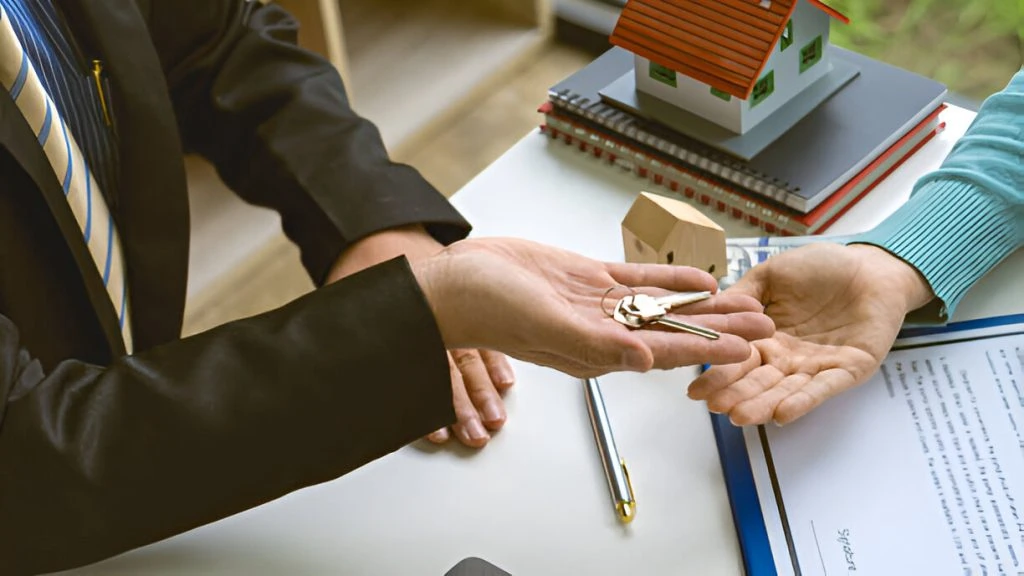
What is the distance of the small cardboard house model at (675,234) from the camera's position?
95 centimetres

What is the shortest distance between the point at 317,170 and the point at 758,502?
57cm

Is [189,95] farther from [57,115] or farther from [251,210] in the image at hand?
[251,210]

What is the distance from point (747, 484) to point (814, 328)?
0.55 feet

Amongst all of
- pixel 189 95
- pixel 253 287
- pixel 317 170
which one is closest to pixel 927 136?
pixel 317 170

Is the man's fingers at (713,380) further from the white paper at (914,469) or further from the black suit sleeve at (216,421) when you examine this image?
the black suit sleeve at (216,421)

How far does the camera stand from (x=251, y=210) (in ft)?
7.06

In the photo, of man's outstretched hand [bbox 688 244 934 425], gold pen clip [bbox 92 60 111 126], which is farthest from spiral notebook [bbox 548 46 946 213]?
gold pen clip [bbox 92 60 111 126]

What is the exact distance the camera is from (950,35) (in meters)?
1.91

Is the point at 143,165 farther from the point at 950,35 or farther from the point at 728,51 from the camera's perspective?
the point at 950,35

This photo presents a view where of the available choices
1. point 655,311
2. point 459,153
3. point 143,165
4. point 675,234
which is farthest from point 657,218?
point 459,153

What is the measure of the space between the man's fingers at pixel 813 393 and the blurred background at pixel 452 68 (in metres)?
1.03

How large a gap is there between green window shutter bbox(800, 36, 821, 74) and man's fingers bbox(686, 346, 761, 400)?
15.2 inches

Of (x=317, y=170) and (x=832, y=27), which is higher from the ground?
(x=832, y=27)
